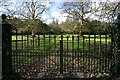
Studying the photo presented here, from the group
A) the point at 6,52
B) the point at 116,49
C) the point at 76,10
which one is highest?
the point at 76,10

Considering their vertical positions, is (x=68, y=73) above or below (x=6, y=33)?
below

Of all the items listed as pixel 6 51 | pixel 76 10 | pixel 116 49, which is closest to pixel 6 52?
pixel 6 51

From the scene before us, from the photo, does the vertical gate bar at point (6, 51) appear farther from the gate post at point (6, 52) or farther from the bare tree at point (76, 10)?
the bare tree at point (76, 10)

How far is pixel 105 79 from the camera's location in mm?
6188

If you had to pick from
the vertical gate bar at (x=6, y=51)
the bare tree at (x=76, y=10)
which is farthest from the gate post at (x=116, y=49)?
the bare tree at (x=76, y=10)

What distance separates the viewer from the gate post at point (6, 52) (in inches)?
248

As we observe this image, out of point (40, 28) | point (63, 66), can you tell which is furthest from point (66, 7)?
point (63, 66)

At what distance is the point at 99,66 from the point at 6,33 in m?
3.14

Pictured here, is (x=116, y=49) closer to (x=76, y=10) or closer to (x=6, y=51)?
(x=6, y=51)

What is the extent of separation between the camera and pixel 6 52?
6395mm

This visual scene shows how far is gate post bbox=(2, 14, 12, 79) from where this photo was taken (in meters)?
6.31

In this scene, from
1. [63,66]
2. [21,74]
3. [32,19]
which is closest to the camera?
[21,74]

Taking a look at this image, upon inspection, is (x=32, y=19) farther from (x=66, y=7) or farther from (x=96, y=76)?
(x=96, y=76)

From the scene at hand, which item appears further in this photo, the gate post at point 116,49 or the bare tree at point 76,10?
the bare tree at point 76,10
